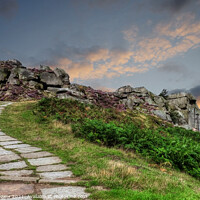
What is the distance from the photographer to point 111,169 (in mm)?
3514

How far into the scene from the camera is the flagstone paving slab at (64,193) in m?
2.54

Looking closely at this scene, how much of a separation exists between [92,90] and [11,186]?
934 inches

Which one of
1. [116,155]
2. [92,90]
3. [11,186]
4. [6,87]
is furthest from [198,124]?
[11,186]

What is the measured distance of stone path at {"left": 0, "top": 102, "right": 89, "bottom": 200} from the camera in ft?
8.56

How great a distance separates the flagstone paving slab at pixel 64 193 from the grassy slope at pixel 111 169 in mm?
159

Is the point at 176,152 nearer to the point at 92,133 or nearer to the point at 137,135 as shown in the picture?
the point at 137,135

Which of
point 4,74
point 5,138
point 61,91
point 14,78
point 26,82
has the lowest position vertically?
point 5,138

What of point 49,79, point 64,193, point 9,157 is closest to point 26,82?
point 49,79

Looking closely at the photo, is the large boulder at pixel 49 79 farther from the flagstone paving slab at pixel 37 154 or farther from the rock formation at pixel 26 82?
the flagstone paving slab at pixel 37 154

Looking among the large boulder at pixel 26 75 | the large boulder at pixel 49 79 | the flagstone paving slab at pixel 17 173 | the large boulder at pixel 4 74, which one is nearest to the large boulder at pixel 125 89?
the large boulder at pixel 49 79

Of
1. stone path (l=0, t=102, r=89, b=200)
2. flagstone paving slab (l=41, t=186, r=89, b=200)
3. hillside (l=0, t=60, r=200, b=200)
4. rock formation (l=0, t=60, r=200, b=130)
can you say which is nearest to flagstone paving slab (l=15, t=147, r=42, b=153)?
stone path (l=0, t=102, r=89, b=200)

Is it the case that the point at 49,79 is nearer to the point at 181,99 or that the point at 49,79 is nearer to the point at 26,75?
the point at 26,75

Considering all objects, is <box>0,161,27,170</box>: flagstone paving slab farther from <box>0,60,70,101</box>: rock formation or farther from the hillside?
<box>0,60,70,101</box>: rock formation

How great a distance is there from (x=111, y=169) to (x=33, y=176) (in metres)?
1.48
